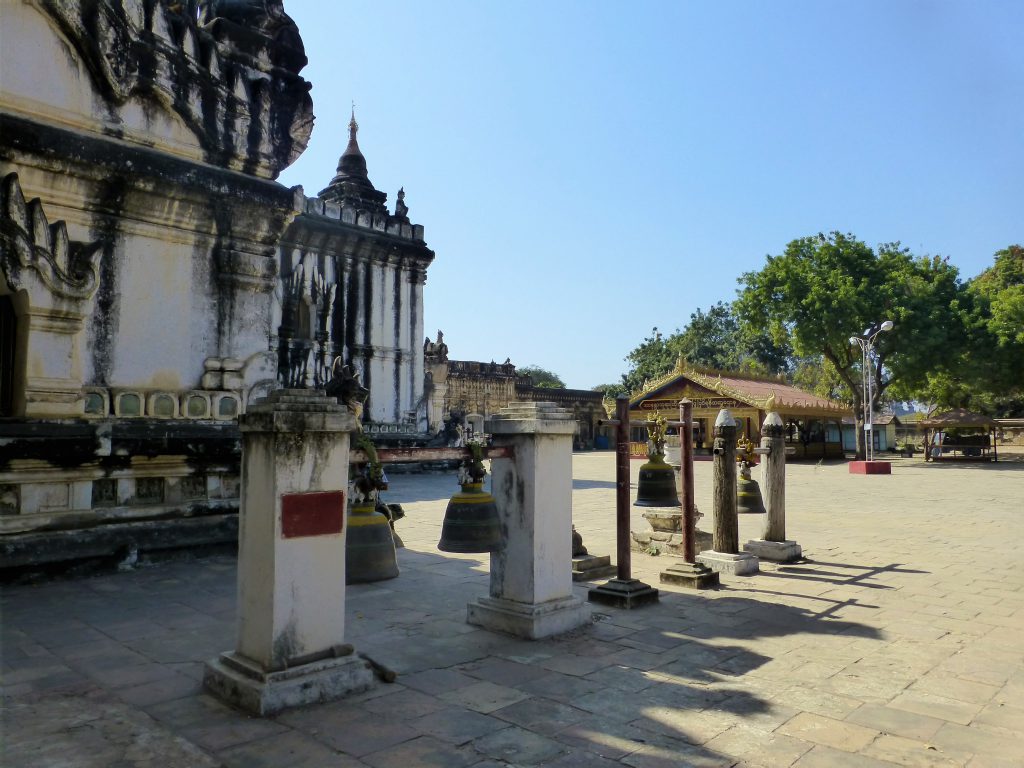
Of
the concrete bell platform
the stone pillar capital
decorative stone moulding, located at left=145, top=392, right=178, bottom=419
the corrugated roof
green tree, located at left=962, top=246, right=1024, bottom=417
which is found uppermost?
green tree, located at left=962, top=246, right=1024, bottom=417

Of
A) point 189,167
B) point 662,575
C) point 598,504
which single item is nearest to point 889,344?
point 598,504

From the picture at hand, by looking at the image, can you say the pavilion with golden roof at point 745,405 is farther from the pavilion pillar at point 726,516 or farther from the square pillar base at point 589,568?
the square pillar base at point 589,568

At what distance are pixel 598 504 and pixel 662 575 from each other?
8.05 metres

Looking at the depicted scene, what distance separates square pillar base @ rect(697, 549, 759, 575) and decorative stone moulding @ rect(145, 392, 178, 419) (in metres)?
5.96

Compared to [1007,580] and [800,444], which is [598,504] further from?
[800,444]

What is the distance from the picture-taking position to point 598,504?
601 inches

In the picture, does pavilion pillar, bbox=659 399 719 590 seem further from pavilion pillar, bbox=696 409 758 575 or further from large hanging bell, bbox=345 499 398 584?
large hanging bell, bbox=345 499 398 584

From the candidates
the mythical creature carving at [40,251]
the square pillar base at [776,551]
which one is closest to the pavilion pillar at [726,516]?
the square pillar base at [776,551]

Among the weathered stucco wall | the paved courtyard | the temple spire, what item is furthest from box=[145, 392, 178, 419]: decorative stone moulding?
the temple spire

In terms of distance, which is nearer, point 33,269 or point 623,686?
point 623,686

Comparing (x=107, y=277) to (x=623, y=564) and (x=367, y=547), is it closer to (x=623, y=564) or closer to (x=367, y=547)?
(x=367, y=547)

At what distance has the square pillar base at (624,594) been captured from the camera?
6148mm

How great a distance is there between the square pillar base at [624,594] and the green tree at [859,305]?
2559cm

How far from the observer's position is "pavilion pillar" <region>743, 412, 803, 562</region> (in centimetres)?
845
